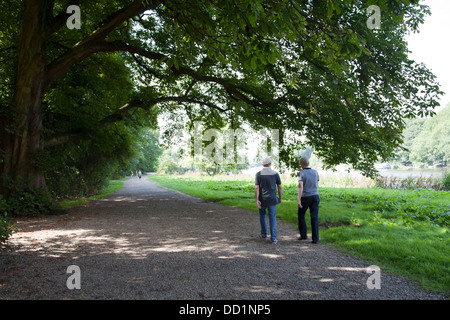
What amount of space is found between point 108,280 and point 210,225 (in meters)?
4.23

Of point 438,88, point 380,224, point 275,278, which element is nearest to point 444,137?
point 438,88

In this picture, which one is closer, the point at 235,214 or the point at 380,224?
the point at 380,224

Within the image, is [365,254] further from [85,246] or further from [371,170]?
[371,170]

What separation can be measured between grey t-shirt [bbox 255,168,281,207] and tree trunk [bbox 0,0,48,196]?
27.2 feet

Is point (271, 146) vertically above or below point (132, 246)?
above

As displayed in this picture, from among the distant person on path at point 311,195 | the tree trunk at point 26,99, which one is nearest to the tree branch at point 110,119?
the tree trunk at point 26,99

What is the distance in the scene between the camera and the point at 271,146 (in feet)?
45.8

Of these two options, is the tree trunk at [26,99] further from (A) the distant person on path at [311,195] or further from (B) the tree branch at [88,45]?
(A) the distant person on path at [311,195]

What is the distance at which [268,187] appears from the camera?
5918 millimetres

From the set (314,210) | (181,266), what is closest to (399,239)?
(314,210)

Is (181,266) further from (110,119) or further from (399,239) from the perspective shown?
(110,119)

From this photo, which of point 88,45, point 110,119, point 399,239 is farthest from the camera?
point 110,119

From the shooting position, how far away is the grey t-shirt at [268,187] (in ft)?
19.4

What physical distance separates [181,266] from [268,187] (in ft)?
8.13
